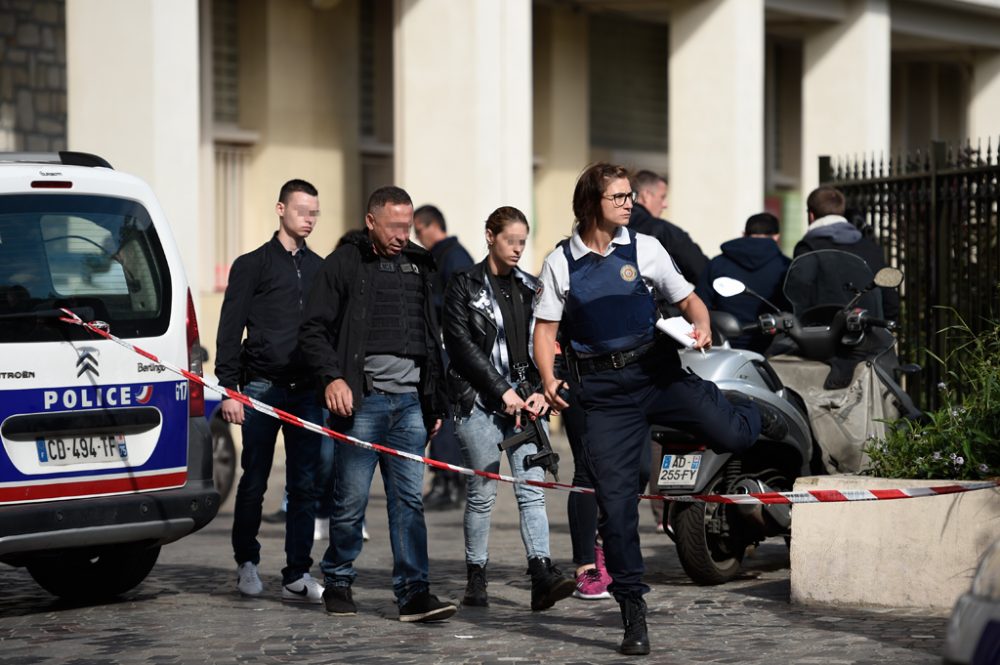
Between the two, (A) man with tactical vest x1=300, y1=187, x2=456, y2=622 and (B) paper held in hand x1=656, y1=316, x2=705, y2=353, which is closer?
(B) paper held in hand x1=656, y1=316, x2=705, y2=353

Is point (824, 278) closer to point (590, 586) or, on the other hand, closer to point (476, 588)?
point (590, 586)

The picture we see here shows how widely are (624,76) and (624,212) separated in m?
16.5

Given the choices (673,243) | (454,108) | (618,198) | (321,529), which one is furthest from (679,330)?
(454,108)

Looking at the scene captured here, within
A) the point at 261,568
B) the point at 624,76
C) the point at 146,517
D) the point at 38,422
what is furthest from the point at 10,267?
the point at 624,76

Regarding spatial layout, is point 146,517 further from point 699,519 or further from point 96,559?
point 699,519

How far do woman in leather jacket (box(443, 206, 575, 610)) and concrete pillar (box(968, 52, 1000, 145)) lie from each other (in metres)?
18.3

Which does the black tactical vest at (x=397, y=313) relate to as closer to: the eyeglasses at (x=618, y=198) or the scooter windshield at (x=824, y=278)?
the eyeglasses at (x=618, y=198)

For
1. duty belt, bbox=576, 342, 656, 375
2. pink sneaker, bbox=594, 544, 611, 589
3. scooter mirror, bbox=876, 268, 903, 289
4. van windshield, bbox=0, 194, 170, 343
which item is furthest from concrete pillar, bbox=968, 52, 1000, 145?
duty belt, bbox=576, 342, 656, 375

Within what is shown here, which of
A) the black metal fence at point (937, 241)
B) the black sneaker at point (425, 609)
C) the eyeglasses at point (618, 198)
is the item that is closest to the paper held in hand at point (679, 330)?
the eyeglasses at point (618, 198)

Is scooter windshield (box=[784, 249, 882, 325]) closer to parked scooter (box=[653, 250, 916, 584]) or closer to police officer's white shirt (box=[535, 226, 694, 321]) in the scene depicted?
parked scooter (box=[653, 250, 916, 584])

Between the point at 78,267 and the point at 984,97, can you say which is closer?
the point at 78,267

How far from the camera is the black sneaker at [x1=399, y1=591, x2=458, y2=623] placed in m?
7.89

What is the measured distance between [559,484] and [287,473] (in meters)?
1.47

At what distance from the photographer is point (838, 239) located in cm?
1025
